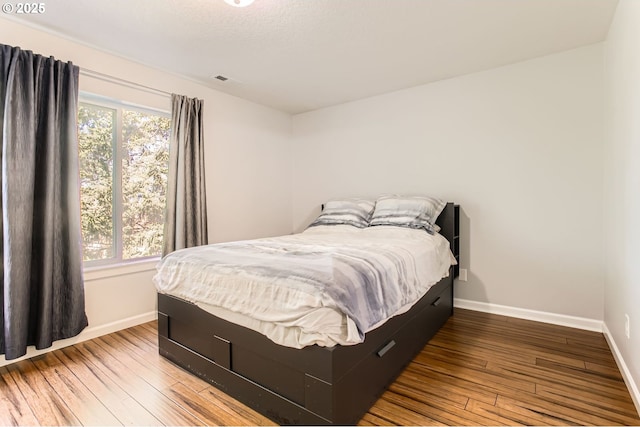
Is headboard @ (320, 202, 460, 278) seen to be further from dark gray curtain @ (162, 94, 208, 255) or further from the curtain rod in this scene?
the curtain rod

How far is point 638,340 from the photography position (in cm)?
161

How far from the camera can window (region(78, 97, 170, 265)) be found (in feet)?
8.85

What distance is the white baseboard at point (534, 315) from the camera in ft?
8.68

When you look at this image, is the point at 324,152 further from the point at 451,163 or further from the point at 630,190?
the point at 630,190

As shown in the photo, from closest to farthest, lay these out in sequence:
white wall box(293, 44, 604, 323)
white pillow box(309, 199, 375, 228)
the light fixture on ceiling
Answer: the light fixture on ceiling, white wall box(293, 44, 604, 323), white pillow box(309, 199, 375, 228)

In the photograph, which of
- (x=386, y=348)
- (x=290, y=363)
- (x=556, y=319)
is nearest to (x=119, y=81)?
(x=290, y=363)

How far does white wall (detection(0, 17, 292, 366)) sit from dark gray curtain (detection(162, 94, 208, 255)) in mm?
164

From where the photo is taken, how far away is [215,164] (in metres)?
3.52

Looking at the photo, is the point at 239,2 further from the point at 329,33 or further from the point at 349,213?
the point at 349,213

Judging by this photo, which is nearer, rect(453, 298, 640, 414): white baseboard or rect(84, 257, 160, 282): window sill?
rect(453, 298, 640, 414): white baseboard

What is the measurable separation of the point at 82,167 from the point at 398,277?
2.67 meters

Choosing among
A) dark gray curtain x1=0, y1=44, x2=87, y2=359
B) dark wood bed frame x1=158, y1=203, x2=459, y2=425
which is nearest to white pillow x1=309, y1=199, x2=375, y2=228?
dark wood bed frame x1=158, y1=203, x2=459, y2=425

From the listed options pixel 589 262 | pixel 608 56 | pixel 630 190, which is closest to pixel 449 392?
pixel 630 190

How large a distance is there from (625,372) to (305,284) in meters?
1.99
